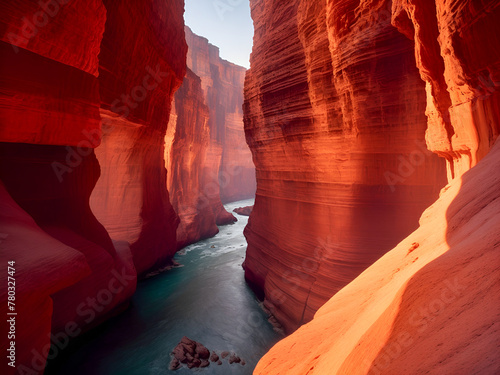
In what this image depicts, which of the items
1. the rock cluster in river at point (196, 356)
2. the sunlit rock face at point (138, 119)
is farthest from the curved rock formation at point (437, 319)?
the sunlit rock face at point (138, 119)

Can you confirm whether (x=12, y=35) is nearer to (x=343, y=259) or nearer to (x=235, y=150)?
(x=343, y=259)

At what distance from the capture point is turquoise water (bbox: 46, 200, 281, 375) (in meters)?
6.36

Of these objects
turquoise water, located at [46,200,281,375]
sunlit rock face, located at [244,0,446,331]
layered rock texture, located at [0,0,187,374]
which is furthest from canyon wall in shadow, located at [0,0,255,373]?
sunlit rock face, located at [244,0,446,331]

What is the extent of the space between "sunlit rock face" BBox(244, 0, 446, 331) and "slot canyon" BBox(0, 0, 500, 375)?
2.0 inches

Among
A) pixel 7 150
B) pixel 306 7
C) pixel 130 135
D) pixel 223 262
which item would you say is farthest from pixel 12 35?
pixel 223 262

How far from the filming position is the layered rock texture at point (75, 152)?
3.44 m

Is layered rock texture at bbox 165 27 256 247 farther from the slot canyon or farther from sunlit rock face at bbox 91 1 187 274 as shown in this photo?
the slot canyon

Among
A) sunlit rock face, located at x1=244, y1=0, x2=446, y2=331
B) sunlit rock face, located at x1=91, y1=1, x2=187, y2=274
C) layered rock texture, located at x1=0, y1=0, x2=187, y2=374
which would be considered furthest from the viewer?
sunlit rock face, located at x1=91, y1=1, x2=187, y2=274

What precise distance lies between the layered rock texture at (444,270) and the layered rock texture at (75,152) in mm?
3020

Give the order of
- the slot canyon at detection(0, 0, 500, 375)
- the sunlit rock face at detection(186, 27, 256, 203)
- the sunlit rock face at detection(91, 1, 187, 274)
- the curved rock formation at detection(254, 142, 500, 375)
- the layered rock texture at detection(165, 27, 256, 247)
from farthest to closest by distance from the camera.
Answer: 1. the sunlit rock face at detection(186, 27, 256, 203)
2. the layered rock texture at detection(165, 27, 256, 247)
3. the sunlit rock face at detection(91, 1, 187, 274)
4. the slot canyon at detection(0, 0, 500, 375)
5. the curved rock formation at detection(254, 142, 500, 375)

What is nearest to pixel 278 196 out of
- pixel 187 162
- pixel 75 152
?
pixel 75 152

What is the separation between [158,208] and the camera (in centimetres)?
1229

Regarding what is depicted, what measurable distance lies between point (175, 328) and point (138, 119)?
7464mm

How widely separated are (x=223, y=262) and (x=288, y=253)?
20.1ft
